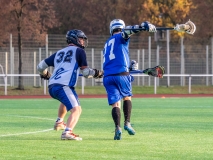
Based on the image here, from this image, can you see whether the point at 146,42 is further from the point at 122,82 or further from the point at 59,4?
the point at 122,82

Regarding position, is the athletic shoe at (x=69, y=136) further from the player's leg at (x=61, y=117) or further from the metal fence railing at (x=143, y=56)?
the metal fence railing at (x=143, y=56)

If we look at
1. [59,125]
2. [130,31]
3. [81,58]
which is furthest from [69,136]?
[130,31]

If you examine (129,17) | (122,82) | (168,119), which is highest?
(129,17)

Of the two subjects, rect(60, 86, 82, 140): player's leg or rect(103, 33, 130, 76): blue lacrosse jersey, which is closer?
rect(60, 86, 82, 140): player's leg

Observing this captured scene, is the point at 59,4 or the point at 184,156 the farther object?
the point at 59,4

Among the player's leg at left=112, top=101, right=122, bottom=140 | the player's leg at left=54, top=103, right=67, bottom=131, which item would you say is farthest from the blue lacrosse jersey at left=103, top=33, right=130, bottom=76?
the player's leg at left=54, top=103, right=67, bottom=131

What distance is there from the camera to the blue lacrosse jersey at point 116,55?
44.0ft

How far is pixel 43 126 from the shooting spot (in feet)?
52.5

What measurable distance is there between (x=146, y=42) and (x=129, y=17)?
1059 centimetres

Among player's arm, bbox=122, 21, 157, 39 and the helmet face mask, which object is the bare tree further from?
player's arm, bbox=122, 21, 157, 39

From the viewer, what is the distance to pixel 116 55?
13.4 meters

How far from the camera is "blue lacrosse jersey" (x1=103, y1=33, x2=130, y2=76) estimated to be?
1342 centimetres

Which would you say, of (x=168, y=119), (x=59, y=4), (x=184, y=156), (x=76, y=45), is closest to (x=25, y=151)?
(x=184, y=156)

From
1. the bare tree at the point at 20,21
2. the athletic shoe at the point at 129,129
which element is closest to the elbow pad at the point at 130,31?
the athletic shoe at the point at 129,129
